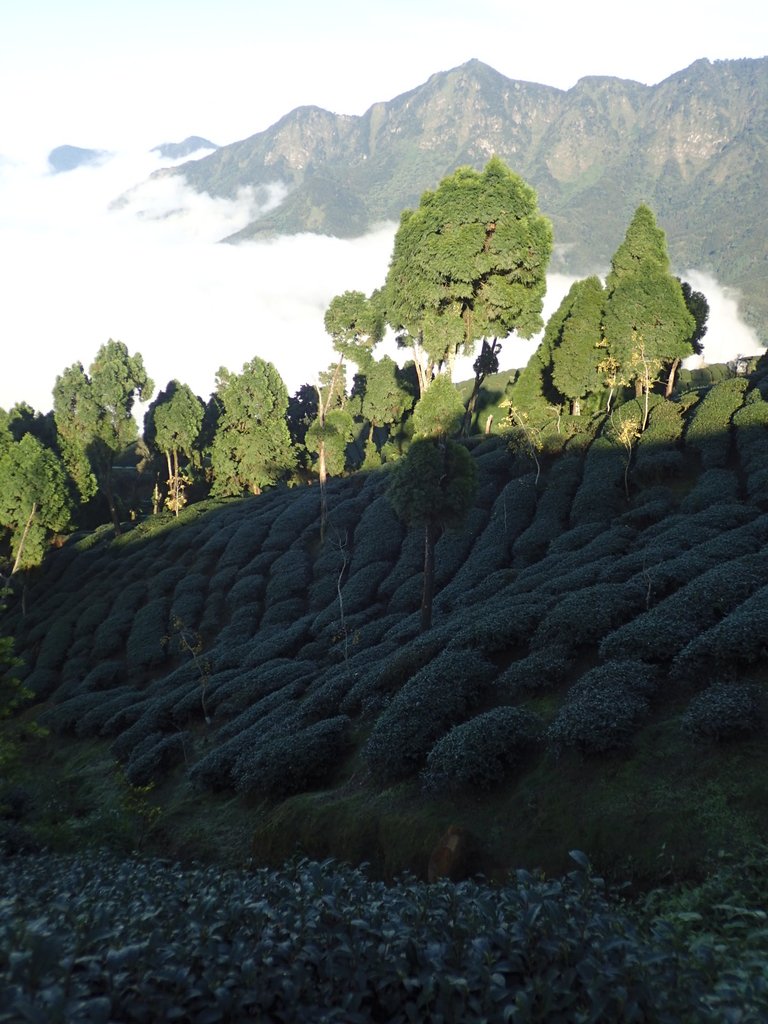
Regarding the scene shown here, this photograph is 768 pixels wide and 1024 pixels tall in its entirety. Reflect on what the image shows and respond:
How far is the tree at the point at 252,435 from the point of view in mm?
60344

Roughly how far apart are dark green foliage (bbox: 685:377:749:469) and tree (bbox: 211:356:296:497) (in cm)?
3457

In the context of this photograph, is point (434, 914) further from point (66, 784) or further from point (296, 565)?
point (296, 565)

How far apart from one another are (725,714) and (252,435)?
51799 mm

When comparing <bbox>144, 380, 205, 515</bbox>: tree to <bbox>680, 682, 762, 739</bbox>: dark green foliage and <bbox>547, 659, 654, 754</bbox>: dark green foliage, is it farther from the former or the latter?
<bbox>680, 682, 762, 739</bbox>: dark green foliage

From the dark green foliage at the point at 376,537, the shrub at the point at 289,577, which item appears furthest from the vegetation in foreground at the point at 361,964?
the shrub at the point at 289,577

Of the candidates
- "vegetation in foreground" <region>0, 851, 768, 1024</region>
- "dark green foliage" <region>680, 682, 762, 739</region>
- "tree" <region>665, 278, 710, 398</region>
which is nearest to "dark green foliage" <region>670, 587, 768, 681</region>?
"dark green foliage" <region>680, 682, 762, 739</region>

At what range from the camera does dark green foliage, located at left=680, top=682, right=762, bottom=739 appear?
12234mm

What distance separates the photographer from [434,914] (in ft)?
20.4

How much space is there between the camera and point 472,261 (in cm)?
4166

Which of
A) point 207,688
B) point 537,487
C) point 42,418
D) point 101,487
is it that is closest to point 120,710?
point 207,688

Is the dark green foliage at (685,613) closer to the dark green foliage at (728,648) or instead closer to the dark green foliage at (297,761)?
the dark green foliage at (728,648)

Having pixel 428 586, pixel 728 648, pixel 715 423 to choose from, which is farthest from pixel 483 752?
pixel 715 423

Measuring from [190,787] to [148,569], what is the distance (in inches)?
1135

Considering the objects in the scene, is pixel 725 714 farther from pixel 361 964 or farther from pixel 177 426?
pixel 177 426
